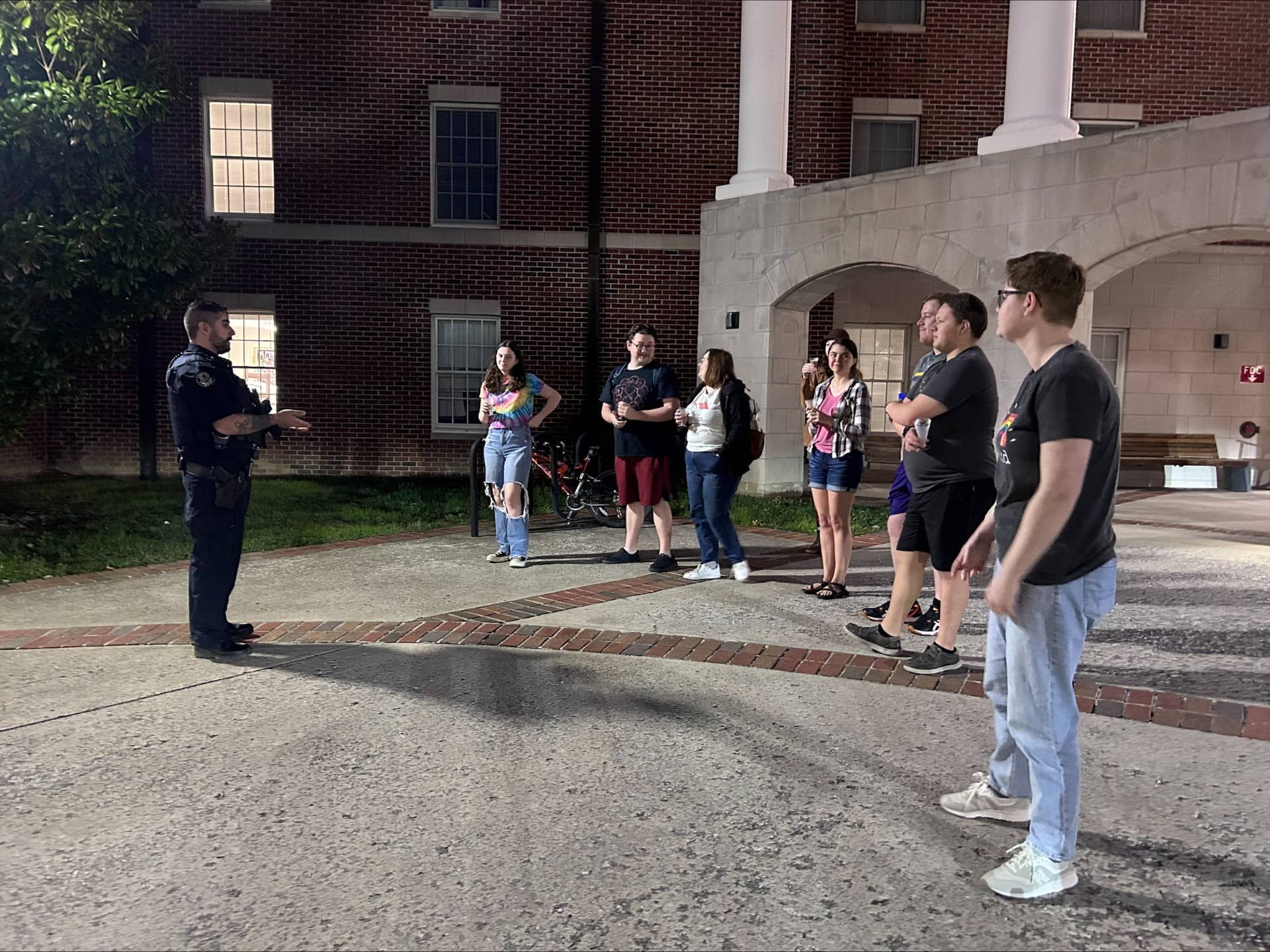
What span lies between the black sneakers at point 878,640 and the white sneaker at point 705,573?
2.01 m

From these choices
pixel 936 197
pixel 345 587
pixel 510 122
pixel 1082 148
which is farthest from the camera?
pixel 510 122

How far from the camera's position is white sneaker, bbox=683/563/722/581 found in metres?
7.45

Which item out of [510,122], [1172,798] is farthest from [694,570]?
[510,122]

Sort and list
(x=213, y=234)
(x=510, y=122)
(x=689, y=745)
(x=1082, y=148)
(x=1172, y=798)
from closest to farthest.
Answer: (x=1172, y=798) < (x=689, y=745) < (x=1082, y=148) < (x=213, y=234) < (x=510, y=122)

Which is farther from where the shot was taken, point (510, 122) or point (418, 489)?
point (510, 122)

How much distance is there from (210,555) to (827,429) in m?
4.05

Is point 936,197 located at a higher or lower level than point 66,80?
lower

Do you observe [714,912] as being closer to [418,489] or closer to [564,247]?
[418,489]

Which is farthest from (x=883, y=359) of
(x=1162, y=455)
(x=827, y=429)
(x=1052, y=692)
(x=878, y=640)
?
(x=1052, y=692)

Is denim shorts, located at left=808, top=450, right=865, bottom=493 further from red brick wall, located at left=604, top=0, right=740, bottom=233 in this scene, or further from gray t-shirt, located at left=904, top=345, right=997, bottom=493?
red brick wall, located at left=604, top=0, right=740, bottom=233

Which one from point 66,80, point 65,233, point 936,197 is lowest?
point 65,233

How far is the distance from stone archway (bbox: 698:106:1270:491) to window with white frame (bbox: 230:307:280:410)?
22.8 feet

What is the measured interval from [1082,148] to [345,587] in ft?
25.8

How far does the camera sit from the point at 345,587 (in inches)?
284
